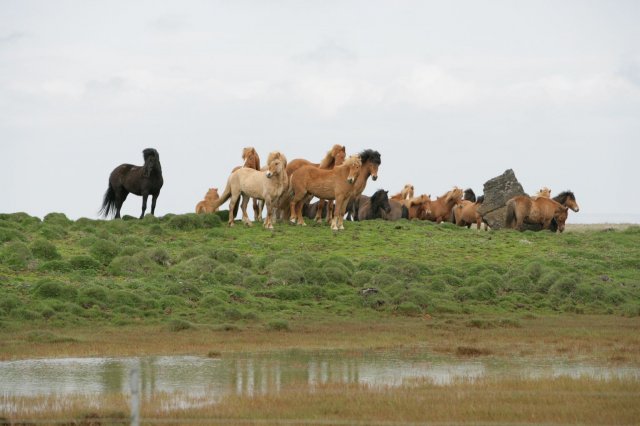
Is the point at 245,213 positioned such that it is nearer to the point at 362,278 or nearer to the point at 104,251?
the point at 104,251

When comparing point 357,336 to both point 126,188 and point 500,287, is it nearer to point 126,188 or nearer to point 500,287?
point 500,287

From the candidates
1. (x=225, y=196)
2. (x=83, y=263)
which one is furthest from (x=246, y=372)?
(x=225, y=196)

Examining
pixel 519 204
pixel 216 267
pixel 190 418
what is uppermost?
pixel 519 204

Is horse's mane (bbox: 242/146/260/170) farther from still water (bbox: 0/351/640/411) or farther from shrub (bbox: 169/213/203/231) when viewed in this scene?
still water (bbox: 0/351/640/411)

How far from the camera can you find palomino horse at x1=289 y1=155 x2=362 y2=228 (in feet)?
116

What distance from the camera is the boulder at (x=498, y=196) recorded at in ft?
154

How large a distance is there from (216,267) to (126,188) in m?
11.8

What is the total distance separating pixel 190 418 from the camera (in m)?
13.0

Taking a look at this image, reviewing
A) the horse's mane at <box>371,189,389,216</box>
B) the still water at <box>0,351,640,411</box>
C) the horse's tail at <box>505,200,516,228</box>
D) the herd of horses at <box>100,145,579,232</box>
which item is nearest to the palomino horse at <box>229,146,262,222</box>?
the herd of horses at <box>100,145,579,232</box>

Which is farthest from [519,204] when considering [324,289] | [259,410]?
[259,410]

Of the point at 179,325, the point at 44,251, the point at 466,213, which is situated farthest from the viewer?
the point at 466,213

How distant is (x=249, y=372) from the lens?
1744cm

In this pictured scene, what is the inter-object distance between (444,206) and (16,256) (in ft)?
87.7

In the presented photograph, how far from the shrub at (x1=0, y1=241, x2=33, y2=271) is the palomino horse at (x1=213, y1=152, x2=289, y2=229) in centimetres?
864
